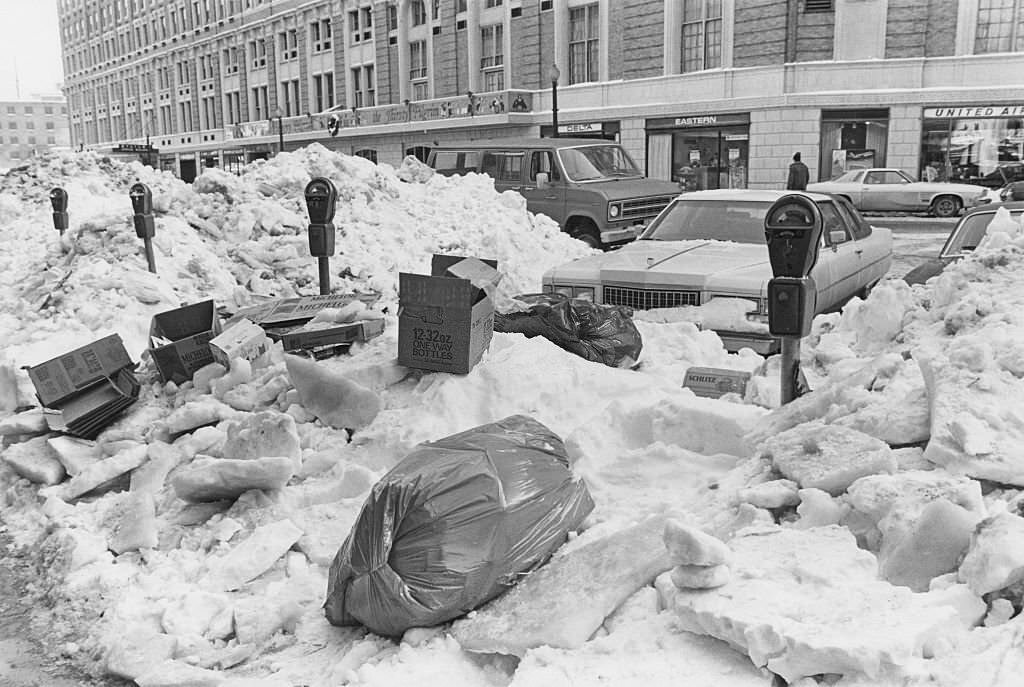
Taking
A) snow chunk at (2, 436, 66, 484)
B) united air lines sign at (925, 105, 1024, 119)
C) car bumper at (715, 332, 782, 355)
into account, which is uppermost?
united air lines sign at (925, 105, 1024, 119)

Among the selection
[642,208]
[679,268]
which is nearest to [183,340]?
[679,268]

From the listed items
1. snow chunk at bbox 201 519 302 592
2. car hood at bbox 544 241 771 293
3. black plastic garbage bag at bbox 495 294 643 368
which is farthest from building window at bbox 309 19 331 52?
snow chunk at bbox 201 519 302 592

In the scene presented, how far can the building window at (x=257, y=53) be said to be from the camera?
56531mm

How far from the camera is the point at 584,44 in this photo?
115ft

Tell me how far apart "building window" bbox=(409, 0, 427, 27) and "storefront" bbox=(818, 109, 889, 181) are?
864 inches

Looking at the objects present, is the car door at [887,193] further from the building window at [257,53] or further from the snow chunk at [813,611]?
the building window at [257,53]

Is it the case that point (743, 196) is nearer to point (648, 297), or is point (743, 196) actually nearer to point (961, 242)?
point (961, 242)

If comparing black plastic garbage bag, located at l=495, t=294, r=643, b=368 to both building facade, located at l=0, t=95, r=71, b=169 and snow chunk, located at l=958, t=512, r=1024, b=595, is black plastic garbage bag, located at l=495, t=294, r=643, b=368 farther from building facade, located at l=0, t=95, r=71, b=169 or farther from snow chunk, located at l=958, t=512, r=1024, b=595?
building facade, located at l=0, t=95, r=71, b=169

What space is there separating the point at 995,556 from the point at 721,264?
507 centimetres

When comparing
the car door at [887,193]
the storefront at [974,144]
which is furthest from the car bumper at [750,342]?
the storefront at [974,144]

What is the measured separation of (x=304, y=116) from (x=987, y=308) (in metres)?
50.8

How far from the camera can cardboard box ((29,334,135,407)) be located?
564 cm

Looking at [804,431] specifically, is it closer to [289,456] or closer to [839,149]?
[289,456]

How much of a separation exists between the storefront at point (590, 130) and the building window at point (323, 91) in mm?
19112
